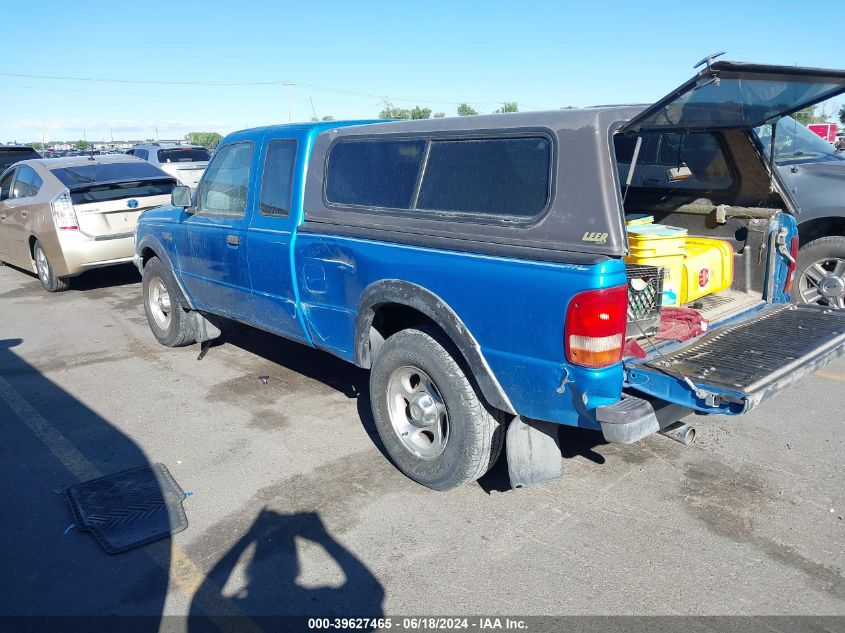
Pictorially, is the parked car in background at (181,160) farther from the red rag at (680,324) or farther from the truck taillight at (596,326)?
the truck taillight at (596,326)

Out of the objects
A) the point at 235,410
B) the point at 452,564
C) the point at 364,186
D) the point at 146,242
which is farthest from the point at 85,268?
the point at 452,564

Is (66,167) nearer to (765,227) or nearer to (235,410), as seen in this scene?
(235,410)

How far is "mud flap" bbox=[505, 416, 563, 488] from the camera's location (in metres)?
3.58

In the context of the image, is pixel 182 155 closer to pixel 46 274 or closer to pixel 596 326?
pixel 46 274

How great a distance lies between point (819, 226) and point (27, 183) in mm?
9850

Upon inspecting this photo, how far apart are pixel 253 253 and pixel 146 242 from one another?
2131 millimetres

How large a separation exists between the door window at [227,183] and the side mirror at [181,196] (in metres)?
0.15

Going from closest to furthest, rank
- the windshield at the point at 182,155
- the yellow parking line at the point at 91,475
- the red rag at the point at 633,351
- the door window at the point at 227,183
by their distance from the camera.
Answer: the yellow parking line at the point at 91,475
the red rag at the point at 633,351
the door window at the point at 227,183
the windshield at the point at 182,155

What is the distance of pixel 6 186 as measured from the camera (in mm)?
10422

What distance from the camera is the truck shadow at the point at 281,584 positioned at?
305 cm

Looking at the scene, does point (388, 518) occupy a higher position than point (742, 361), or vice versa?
point (742, 361)

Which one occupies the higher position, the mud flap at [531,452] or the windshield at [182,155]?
the windshield at [182,155]

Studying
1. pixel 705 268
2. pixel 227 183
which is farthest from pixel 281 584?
pixel 227 183

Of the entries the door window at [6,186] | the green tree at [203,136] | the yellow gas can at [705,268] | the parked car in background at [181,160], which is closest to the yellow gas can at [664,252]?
the yellow gas can at [705,268]
